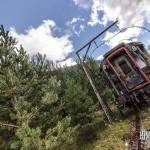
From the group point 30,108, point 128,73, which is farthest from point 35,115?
point 128,73

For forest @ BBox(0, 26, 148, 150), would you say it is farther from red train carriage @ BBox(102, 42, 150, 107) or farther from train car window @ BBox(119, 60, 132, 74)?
train car window @ BBox(119, 60, 132, 74)

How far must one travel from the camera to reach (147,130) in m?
13.6

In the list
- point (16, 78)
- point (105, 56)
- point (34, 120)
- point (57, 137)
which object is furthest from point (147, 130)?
point (105, 56)

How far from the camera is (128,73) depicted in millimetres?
19703

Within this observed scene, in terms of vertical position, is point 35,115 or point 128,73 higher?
point 128,73

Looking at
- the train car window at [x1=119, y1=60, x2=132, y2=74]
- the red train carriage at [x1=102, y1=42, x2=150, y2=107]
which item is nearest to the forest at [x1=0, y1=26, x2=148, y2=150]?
the red train carriage at [x1=102, y1=42, x2=150, y2=107]

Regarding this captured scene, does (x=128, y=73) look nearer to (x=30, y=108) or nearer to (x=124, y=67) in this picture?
(x=124, y=67)

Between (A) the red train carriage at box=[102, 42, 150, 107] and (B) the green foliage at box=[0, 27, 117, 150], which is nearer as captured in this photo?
(B) the green foliage at box=[0, 27, 117, 150]

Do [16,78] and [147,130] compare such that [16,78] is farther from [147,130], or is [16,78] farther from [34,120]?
[147,130]

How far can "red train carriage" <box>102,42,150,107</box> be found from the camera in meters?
19.1

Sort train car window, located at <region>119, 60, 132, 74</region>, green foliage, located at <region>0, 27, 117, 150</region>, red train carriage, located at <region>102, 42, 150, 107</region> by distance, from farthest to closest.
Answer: train car window, located at <region>119, 60, 132, 74</region> < red train carriage, located at <region>102, 42, 150, 107</region> < green foliage, located at <region>0, 27, 117, 150</region>

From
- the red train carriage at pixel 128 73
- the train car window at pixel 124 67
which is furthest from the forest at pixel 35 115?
the train car window at pixel 124 67

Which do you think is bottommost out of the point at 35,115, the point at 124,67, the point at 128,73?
the point at 35,115

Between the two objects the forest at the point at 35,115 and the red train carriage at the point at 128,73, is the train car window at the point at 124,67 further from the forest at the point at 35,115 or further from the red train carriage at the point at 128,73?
the forest at the point at 35,115
